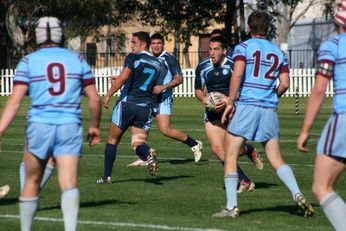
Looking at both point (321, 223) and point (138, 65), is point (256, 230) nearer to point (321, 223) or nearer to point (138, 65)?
point (321, 223)

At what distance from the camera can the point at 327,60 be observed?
9.03 meters

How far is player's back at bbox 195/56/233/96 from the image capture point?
47.8ft

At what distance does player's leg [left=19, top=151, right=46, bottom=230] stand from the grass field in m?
1.34

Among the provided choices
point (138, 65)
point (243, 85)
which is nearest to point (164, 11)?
point (138, 65)

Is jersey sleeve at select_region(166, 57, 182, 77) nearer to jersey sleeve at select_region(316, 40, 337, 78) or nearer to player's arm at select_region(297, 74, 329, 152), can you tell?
jersey sleeve at select_region(316, 40, 337, 78)

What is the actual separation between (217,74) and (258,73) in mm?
2578

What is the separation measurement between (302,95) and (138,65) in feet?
108

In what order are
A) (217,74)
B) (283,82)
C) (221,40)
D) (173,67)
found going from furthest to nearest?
1. (173,67)
2. (217,74)
3. (221,40)
4. (283,82)

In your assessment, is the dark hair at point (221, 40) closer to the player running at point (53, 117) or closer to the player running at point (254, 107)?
the player running at point (254, 107)

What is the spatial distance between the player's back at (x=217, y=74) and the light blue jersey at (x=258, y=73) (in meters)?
2.33

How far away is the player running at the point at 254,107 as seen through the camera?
1193cm

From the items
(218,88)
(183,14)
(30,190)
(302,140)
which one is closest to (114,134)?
(218,88)

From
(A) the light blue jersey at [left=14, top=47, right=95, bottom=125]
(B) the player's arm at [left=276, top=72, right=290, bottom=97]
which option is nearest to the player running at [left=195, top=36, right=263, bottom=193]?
(B) the player's arm at [left=276, top=72, right=290, bottom=97]

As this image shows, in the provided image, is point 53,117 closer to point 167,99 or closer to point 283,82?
point 283,82
